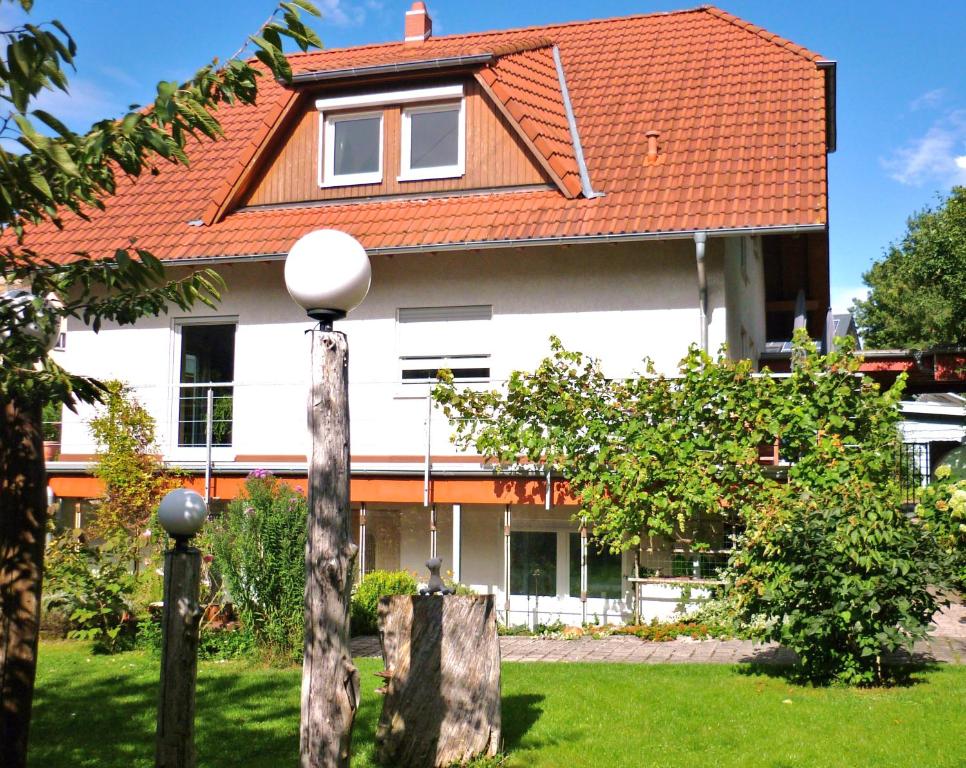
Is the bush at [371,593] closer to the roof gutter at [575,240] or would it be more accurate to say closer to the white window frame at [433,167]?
the roof gutter at [575,240]

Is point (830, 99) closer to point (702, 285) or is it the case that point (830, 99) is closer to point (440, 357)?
point (702, 285)

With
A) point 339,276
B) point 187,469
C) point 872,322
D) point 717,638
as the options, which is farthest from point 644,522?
point 872,322

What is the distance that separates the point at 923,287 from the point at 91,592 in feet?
127

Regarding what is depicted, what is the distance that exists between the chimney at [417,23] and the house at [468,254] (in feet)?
9.20

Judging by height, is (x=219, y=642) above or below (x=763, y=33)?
below

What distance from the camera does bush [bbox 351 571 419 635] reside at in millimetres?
12367

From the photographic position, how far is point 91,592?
37.9ft

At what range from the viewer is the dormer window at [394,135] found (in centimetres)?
1523

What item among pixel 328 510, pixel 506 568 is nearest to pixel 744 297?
pixel 506 568

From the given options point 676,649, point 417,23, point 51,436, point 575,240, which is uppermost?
point 417,23

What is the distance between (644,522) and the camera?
12.5 m

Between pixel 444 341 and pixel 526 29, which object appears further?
pixel 526 29

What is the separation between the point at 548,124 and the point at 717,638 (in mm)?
7389

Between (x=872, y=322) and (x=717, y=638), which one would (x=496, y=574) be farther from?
(x=872, y=322)
